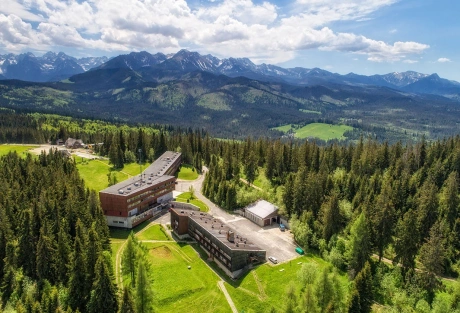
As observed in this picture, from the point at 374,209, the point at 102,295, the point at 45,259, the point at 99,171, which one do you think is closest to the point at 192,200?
the point at 99,171

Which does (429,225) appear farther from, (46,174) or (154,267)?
(46,174)

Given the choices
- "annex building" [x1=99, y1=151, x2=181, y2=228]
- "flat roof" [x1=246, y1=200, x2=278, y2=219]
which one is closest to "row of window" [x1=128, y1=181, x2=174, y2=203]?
"annex building" [x1=99, y1=151, x2=181, y2=228]

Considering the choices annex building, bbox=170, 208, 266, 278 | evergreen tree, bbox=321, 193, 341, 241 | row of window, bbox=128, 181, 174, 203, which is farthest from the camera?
row of window, bbox=128, 181, 174, 203

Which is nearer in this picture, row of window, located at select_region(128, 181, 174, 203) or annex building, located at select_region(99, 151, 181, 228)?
annex building, located at select_region(99, 151, 181, 228)

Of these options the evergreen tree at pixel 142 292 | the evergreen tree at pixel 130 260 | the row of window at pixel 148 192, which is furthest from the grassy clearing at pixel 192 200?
the evergreen tree at pixel 142 292

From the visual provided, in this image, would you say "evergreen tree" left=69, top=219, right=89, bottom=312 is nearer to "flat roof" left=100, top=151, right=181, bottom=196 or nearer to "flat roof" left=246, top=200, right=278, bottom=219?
"flat roof" left=100, top=151, right=181, bottom=196

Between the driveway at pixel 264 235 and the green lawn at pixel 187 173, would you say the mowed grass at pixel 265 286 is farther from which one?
the green lawn at pixel 187 173

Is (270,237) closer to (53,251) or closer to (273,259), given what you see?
(273,259)
